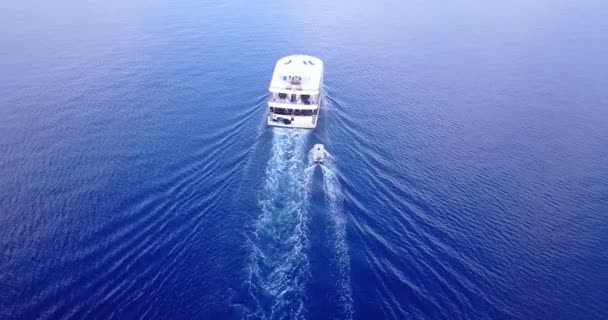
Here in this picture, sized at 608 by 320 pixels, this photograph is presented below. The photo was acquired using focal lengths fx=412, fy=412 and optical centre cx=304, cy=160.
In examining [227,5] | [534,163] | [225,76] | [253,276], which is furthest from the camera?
[227,5]

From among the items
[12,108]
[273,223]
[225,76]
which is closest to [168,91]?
[225,76]

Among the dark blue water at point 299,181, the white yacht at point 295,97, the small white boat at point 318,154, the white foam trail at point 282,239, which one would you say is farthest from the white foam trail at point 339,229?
the white yacht at point 295,97

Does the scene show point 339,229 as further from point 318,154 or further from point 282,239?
point 318,154

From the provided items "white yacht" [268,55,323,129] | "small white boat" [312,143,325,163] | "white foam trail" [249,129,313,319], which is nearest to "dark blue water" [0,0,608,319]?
"white foam trail" [249,129,313,319]

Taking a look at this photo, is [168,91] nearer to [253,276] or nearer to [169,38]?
[169,38]

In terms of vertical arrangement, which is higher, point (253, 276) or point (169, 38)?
point (169, 38)

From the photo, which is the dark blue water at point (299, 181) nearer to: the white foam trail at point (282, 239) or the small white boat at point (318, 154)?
the white foam trail at point (282, 239)
